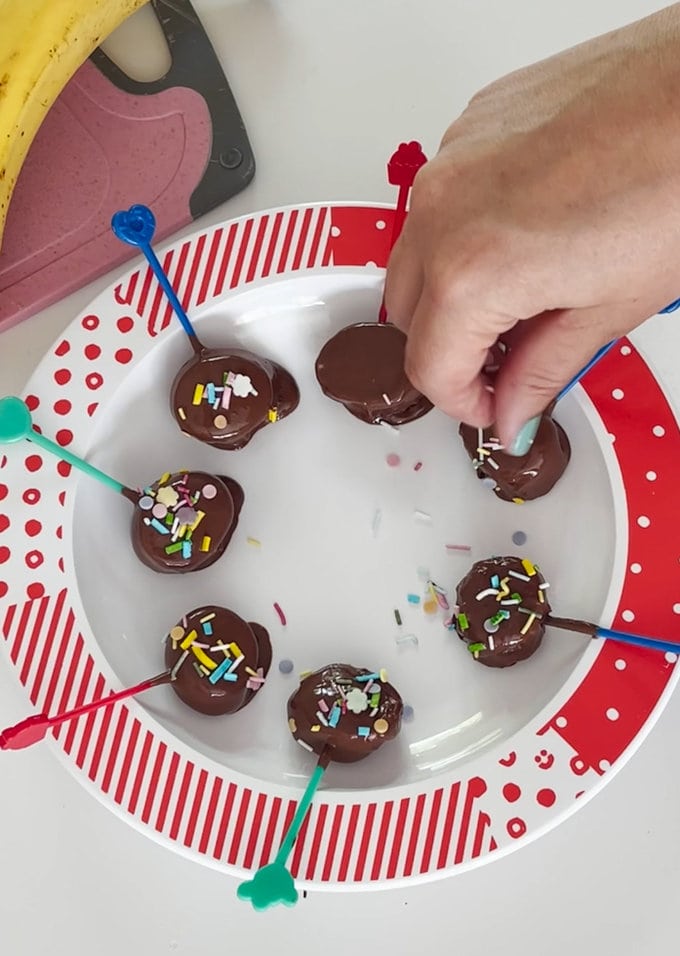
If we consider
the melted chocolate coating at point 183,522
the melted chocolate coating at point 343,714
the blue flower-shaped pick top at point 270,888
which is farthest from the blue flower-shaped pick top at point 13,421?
the blue flower-shaped pick top at point 270,888

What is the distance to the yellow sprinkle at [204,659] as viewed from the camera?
921mm

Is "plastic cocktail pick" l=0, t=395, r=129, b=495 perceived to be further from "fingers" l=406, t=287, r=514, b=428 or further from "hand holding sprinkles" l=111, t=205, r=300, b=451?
"fingers" l=406, t=287, r=514, b=428

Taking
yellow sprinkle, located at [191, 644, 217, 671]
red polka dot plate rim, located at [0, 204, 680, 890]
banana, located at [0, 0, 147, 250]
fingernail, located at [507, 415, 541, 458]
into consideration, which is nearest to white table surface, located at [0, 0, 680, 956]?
red polka dot plate rim, located at [0, 204, 680, 890]

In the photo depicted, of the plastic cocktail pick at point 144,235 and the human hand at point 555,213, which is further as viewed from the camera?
the plastic cocktail pick at point 144,235

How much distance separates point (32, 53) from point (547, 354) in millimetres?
588

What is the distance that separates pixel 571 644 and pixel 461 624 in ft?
0.37

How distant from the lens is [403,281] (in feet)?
2.55

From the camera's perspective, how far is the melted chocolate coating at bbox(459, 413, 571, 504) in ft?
3.15

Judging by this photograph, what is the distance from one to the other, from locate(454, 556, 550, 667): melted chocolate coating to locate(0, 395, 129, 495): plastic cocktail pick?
0.39 metres

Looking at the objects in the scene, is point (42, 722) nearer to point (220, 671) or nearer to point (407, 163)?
point (220, 671)

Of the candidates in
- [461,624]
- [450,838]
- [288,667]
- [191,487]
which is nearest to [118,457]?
[191,487]

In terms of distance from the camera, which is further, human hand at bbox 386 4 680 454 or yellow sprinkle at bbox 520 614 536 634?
yellow sprinkle at bbox 520 614 536 634

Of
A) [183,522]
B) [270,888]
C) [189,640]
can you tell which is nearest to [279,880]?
[270,888]

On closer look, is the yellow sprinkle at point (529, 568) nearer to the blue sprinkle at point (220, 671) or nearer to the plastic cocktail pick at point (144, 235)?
the blue sprinkle at point (220, 671)
